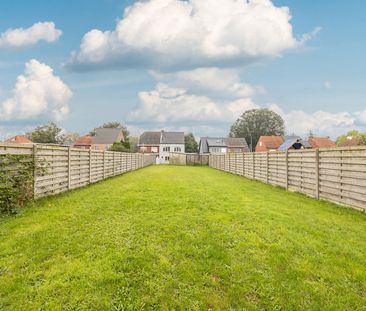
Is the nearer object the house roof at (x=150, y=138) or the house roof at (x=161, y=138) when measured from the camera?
the house roof at (x=161, y=138)

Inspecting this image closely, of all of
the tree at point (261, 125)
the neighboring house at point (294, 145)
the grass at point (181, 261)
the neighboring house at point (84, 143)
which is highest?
the tree at point (261, 125)

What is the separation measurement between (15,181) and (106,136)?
60.3 metres

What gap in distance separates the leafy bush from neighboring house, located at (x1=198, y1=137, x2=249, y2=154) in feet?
194

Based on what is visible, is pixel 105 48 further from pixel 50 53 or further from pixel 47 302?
pixel 47 302

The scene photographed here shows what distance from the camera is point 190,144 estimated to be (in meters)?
80.9

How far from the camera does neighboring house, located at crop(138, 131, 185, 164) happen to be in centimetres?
6512

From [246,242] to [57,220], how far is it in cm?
362

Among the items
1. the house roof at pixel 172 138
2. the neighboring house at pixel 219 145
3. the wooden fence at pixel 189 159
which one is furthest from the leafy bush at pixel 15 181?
the neighboring house at pixel 219 145

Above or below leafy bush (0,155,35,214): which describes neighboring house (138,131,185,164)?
above

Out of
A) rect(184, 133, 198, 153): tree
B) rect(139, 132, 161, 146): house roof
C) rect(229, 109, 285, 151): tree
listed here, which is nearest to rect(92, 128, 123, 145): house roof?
rect(139, 132, 161, 146): house roof

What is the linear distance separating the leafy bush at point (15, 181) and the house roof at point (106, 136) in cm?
5789

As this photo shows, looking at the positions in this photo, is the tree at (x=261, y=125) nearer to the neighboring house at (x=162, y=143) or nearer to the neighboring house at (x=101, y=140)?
the neighboring house at (x=162, y=143)

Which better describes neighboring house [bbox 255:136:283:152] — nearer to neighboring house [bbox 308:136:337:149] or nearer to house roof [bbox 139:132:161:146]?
neighboring house [bbox 308:136:337:149]

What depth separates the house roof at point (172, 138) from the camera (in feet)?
215
